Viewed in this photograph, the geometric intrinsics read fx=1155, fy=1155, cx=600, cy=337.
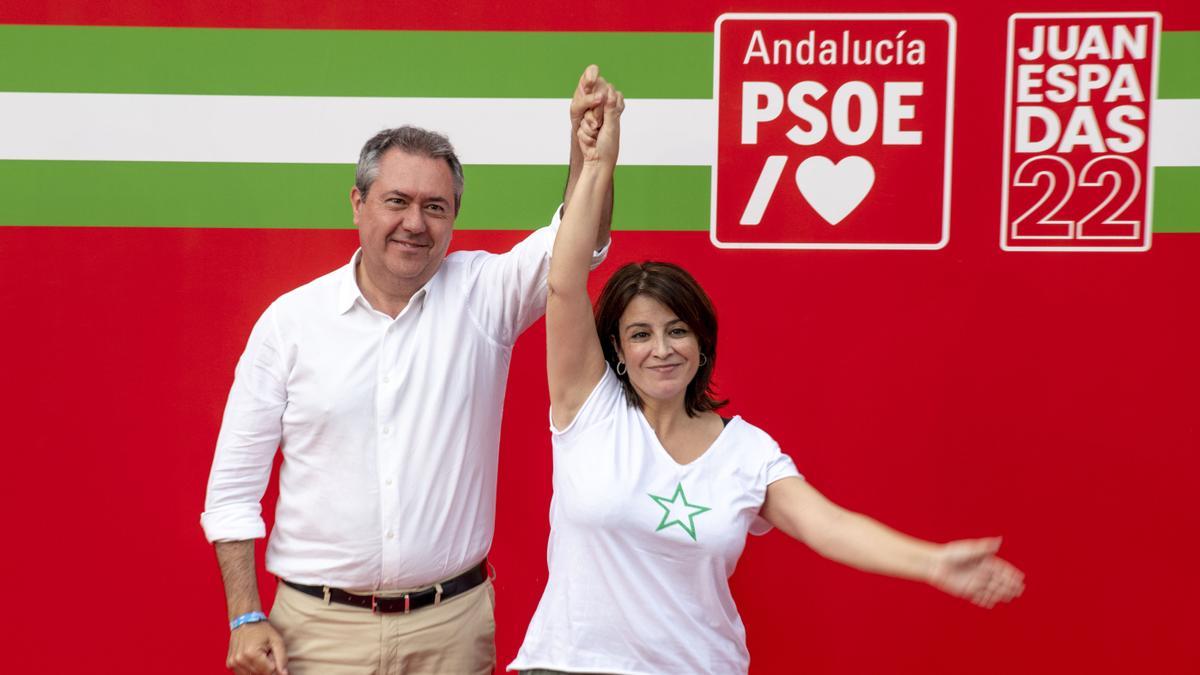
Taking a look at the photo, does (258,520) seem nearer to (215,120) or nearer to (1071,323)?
(215,120)

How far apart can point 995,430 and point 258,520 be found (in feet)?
4.85

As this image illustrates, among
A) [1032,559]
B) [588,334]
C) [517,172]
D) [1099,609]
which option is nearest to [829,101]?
[517,172]

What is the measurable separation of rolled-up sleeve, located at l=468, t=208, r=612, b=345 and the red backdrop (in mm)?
329

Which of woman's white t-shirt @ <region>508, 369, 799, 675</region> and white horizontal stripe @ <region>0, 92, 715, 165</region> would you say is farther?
white horizontal stripe @ <region>0, 92, 715, 165</region>

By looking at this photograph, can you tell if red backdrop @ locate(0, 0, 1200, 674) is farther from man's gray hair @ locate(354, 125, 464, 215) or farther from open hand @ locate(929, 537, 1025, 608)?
open hand @ locate(929, 537, 1025, 608)

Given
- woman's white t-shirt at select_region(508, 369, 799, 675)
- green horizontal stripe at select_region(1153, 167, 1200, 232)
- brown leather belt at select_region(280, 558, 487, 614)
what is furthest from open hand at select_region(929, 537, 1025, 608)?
green horizontal stripe at select_region(1153, 167, 1200, 232)

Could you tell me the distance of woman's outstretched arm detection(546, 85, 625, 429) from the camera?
174 cm

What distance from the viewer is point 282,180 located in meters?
2.38

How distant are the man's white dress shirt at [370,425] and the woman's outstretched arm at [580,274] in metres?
0.22

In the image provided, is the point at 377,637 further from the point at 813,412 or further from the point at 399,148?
the point at 813,412

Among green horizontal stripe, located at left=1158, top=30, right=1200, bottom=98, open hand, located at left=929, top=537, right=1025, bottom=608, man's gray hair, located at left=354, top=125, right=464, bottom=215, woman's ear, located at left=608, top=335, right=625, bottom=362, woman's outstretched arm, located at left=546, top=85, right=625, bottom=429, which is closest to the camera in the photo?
open hand, located at left=929, top=537, right=1025, bottom=608

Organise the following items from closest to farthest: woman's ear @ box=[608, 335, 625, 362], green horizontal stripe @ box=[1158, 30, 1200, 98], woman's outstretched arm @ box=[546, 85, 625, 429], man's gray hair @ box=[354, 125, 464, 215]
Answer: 1. woman's outstretched arm @ box=[546, 85, 625, 429]
2. woman's ear @ box=[608, 335, 625, 362]
3. man's gray hair @ box=[354, 125, 464, 215]
4. green horizontal stripe @ box=[1158, 30, 1200, 98]

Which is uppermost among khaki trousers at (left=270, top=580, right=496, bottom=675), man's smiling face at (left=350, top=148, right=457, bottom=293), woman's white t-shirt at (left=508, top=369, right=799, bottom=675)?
man's smiling face at (left=350, top=148, right=457, bottom=293)

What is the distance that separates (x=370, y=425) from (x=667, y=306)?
1.91ft
